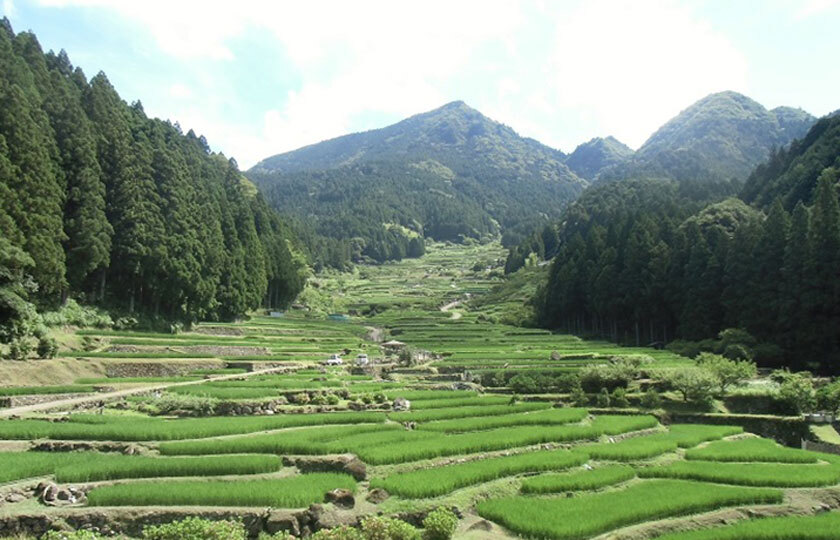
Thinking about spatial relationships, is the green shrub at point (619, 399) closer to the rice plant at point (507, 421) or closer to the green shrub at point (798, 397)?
the rice plant at point (507, 421)

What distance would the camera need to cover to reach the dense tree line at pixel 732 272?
48.6 m

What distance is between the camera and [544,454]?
2014 cm

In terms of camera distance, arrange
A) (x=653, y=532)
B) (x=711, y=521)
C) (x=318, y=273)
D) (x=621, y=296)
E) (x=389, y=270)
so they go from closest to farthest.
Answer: (x=653, y=532)
(x=711, y=521)
(x=621, y=296)
(x=318, y=273)
(x=389, y=270)

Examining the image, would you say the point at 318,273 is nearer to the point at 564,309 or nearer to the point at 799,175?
the point at 564,309

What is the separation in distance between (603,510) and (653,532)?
1.28 metres

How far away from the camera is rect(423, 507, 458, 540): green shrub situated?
1299 centimetres

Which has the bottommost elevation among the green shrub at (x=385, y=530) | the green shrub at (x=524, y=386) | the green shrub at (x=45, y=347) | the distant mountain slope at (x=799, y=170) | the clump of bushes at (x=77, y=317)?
the green shrub at (x=524, y=386)

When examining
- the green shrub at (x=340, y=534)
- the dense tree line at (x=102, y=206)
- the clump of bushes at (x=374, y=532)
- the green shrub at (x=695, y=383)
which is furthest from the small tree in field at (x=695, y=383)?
the dense tree line at (x=102, y=206)

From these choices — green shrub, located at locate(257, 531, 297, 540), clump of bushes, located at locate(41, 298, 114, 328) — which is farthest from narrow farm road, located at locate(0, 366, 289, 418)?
green shrub, located at locate(257, 531, 297, 540)

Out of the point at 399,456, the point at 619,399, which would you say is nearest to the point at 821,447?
the point at 619,399

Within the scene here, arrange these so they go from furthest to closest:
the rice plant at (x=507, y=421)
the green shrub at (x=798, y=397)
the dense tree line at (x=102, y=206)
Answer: the dense tree line at (x=102, y=206)
the green shrub at (x=798, y=397)
the rice plant at (x=507, y=421)

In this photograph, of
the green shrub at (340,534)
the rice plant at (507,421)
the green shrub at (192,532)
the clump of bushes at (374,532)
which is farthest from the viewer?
the rice plant at (507,421)

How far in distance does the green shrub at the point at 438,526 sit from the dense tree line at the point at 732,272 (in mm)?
44955

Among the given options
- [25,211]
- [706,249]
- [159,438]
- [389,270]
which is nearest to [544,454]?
[159,438]
